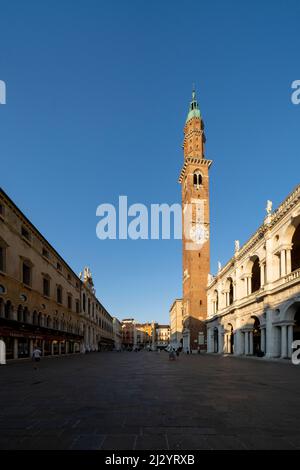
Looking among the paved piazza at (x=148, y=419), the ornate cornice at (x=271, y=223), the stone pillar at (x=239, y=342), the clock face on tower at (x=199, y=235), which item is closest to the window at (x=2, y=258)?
the paved piazza at (x=148, y=419)

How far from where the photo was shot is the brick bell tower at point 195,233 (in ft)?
247

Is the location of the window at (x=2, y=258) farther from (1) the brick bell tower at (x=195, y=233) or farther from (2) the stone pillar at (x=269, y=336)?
(1) the brick bell tower at (x=195, y=233)

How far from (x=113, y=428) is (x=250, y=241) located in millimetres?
39154

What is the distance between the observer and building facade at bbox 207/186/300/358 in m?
32.2

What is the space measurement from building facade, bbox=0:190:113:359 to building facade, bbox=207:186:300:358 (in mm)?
22690

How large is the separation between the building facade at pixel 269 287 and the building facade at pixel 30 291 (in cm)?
2269

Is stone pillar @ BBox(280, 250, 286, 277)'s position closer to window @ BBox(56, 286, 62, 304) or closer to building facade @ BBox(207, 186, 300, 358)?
building facade @ BBox(207, 186, 300, 358)

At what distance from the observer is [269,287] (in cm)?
3600

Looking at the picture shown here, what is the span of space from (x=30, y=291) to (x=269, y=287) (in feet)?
77.0

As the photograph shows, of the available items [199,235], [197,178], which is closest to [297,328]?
[199,235]

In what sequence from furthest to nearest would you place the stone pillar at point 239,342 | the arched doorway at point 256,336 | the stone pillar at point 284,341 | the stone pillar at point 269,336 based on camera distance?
the stone pillar at point 239,342 < the arched doorway at point 256,336 < the stone pillar at point 269,336 < the stone pillar at point 284,341

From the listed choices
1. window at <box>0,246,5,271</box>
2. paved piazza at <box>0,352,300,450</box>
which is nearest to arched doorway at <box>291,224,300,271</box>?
paved piazza at <box>0,352,300,450</box>
